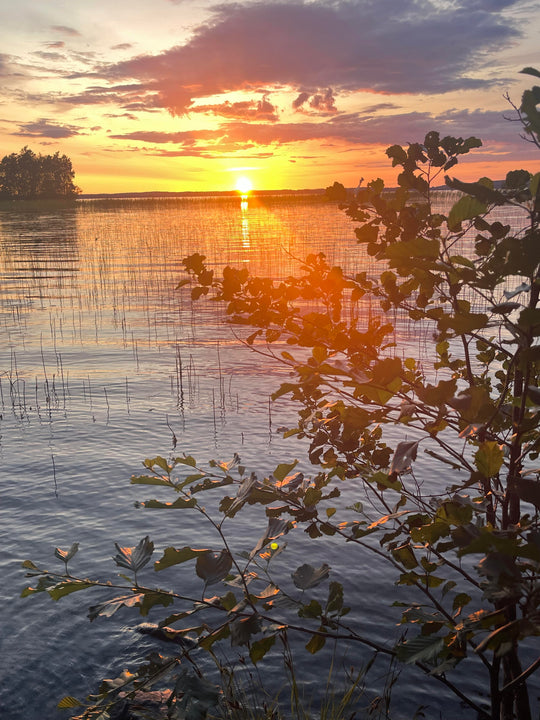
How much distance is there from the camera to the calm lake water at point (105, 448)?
194 inches

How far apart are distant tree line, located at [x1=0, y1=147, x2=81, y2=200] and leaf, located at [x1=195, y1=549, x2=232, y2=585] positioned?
161 metres

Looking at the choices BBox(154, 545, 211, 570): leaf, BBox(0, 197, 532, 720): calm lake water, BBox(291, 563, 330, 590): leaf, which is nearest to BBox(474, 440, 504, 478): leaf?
BBox(291, 563, 330, 590): leaf

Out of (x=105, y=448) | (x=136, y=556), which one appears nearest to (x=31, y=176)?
(x=105, y=448)

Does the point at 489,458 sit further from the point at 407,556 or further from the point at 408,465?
the point at 407,556

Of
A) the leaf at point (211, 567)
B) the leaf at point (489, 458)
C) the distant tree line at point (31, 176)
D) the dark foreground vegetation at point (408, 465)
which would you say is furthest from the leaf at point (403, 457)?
the distant tree line at point (31, 176)

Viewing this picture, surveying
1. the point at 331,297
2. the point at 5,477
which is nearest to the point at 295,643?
the point at 331,297

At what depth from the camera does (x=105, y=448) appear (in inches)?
→ 362

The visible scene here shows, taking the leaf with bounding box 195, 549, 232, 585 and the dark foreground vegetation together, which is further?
the leaf with bounding box 195, 549, 232, 585

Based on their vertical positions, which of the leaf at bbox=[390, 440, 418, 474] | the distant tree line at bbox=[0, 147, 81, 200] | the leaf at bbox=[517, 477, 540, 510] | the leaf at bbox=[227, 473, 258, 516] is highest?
the distant tree line at bbox=[0, 147, 81, 200]

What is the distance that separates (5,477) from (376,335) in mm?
6820

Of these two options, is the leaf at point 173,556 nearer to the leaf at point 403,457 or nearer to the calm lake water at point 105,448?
the leaf at point 403,457

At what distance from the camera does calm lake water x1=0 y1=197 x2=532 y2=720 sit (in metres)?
4.93

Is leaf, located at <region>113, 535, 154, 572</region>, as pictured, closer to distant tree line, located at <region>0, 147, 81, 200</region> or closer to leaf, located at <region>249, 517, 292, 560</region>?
leaf, located at <region>249, 517, 292, 560</region>

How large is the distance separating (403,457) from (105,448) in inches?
306
